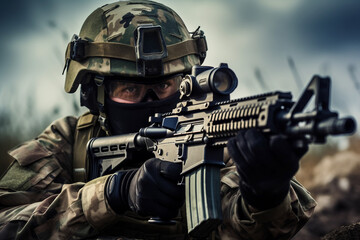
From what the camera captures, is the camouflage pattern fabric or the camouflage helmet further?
the camouflage helmet

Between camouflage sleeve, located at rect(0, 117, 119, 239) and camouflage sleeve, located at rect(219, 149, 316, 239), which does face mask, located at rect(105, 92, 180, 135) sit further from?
camouflage sleeve, located at rect(219, 149, 316, 239)

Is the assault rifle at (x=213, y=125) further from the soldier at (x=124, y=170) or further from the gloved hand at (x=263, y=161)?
the soldier at (x=124, y=170)

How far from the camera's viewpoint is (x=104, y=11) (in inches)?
220

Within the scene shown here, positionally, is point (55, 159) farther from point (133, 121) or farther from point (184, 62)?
point (184, 62)

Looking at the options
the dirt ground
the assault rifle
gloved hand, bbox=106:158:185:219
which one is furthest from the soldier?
the dirt ground

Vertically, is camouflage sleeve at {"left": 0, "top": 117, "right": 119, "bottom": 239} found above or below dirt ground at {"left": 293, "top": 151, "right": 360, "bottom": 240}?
above

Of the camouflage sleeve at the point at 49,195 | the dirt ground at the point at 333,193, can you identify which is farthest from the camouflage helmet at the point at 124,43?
the dirt ground at the point at 333,193

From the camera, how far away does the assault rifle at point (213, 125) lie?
9.46 feet

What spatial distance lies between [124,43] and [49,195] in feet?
4.81

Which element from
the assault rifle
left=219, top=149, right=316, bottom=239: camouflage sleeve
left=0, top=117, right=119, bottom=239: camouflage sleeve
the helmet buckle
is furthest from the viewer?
the helmet buckle

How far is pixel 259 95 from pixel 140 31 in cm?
207

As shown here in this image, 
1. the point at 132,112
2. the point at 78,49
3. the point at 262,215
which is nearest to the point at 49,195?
the point at 132,112

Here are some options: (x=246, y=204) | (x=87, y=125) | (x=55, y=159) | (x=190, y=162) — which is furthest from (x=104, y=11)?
(x=246, y=204)

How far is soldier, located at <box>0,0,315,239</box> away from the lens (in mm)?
3784
